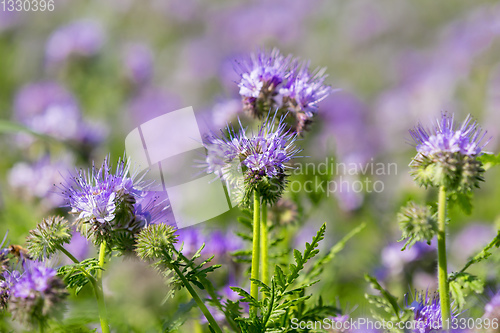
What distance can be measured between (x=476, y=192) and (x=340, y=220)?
1.60 meters

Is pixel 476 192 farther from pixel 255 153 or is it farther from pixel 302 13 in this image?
pixel 302 13

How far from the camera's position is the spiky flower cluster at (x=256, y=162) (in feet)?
8.80

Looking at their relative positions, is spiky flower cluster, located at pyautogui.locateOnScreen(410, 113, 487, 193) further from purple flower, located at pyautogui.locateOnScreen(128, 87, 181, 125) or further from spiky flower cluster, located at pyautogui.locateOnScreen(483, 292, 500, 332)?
purple flower, located at pyautogui.locateOnScreen(128, 87, 181, 125)

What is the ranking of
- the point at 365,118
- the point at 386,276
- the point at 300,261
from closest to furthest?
the point at 300,261, the point at 386,276, the point at 365,118

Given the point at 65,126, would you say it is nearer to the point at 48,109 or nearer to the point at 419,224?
the point at 48,109

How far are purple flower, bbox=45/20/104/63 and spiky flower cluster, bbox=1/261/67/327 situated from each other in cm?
681

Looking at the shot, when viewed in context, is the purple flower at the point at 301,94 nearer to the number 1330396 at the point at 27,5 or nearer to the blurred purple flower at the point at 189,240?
the blurred purple flower at the point at 189,240

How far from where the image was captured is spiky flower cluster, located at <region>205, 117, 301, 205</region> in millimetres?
2682

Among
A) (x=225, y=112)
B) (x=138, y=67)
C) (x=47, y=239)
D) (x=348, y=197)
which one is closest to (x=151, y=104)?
(x=138, y=67)

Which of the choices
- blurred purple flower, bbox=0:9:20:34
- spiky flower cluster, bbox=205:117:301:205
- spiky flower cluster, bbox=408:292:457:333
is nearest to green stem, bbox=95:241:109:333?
spiky flower cluster, bbox=205:117:301:205

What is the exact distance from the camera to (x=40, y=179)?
5293 mm

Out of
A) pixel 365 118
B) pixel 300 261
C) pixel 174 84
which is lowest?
pixel 300 261

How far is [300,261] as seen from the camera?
2.51 metres

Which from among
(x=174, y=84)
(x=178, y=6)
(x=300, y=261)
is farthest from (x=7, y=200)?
(x=178, y=6)
